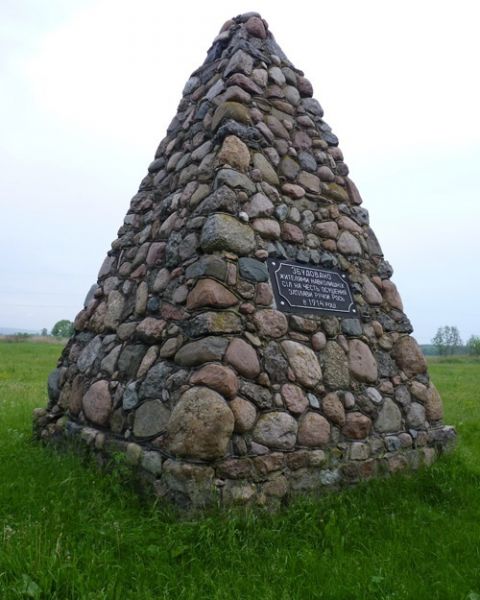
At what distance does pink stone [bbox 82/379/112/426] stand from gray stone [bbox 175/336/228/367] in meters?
1.08

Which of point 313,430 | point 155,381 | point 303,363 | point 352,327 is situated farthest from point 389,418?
point 155,381

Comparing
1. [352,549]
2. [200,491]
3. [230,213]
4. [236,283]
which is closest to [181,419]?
[200,491]

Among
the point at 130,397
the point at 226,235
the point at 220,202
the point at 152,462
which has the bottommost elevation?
the point at 152,462

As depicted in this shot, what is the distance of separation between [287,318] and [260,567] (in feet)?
6.75

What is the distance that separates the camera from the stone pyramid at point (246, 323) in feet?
13.0

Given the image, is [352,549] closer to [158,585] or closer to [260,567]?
[260,567]

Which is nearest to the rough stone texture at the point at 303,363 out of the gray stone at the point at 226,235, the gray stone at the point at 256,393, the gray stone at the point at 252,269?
the gray stone at the point at 256,393

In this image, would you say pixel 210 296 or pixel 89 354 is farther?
pixel 89 354

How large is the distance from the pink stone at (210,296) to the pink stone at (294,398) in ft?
2.82

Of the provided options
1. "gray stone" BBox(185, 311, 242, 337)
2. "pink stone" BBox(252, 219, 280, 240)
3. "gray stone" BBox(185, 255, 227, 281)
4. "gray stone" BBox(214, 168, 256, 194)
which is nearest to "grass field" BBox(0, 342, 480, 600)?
"gray stone" BBox(185, 311, 242, 337)

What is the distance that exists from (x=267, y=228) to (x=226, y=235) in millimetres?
532

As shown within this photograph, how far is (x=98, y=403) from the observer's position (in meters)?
4.80

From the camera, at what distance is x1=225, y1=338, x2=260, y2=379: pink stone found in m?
4.02

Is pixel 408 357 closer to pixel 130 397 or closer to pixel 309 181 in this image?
pixel 309 181
